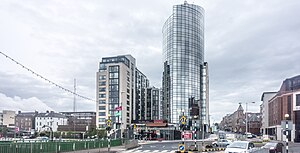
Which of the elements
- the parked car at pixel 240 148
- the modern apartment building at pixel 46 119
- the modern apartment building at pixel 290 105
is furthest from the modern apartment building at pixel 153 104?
the parked car at pixel 240 148

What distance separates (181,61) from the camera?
13150 centimetres

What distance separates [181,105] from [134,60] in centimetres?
2938

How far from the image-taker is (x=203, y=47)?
146 meters

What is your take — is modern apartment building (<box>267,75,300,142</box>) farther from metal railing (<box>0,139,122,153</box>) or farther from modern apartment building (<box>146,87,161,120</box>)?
modern apartment building (<box>146,87,161,120</box>)

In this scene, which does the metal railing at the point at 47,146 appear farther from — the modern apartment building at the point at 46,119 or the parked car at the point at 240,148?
the modern apartment building at the point at 46,119

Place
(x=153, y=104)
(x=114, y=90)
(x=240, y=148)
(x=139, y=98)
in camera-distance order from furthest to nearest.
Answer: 1. (x=153, y=104)
2. (x=139, y=98)
3. (x=114, y=90)
4. (x=240, y=148)

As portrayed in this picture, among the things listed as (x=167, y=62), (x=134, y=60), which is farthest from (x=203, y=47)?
(x=134, y=60)

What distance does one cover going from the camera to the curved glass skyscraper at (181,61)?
130500mm

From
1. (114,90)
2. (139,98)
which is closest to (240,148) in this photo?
(114,90)

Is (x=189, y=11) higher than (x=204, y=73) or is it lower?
higher

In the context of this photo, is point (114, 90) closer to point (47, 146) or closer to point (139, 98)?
point (139, 98)

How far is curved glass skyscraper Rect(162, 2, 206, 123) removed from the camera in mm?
130500

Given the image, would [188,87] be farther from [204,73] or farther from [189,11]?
[189,11]

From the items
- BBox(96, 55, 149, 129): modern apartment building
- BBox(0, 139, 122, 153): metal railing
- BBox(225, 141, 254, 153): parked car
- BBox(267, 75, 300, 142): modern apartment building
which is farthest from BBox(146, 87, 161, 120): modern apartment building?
BBox(225, 141, 254, 153): parked car
